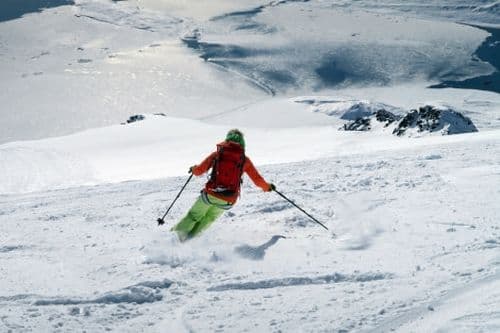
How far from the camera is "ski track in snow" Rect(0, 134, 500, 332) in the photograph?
4184 millimetres

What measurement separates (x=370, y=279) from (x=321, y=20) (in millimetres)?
57051

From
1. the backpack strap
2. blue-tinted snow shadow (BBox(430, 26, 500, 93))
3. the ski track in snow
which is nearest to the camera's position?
the ski track in snow

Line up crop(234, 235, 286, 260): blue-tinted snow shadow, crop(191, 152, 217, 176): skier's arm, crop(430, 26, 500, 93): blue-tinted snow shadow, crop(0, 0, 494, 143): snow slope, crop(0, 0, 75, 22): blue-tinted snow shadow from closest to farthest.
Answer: crop(234, 235, 286, 260): blue-tinted snow shadow < crop(191, 152, 217, 176): skier's arm < crop(0, 0, 494, 143): snow slope < crop(430, 26, 500, 93): blue-tinted snow shadow < crop(0, 0, 75, 22): blue-tinted snow shadow

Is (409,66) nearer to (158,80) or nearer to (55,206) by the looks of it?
(158,80)

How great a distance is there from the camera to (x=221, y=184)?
6.44m

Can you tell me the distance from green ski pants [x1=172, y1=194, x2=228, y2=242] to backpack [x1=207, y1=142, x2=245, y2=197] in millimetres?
129

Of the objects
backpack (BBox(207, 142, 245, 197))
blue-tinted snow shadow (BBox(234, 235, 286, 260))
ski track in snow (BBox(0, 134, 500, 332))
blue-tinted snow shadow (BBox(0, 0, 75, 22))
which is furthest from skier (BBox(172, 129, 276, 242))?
blue-tinted snow shadow (BBox(0, 0, 75, 22))

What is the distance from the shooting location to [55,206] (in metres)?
8.38

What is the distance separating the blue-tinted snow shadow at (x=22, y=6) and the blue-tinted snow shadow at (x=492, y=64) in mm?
43813

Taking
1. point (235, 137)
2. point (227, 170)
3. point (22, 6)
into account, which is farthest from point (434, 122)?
point (22, 6)

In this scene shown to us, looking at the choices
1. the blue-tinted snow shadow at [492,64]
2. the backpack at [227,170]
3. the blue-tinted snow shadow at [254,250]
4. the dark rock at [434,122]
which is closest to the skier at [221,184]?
the backpack at [227,170]

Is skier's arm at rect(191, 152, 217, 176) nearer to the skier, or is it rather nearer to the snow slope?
the skier

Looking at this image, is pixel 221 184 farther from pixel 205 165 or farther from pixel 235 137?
pixel 235 137

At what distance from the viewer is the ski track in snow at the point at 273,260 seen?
4.18 metres
